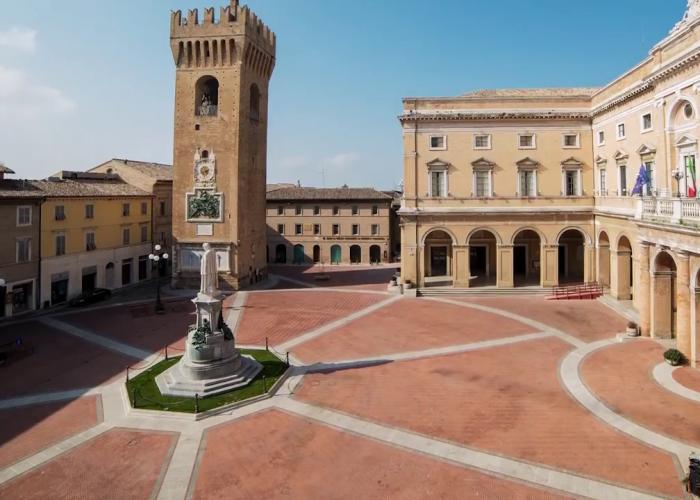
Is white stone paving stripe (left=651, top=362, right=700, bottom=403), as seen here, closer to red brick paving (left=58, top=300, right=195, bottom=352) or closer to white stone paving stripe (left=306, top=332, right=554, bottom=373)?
white stone paving stripe (left=306, top=332, right=554, bottom=373)

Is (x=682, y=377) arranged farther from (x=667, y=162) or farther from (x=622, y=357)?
(x=667, y=162)

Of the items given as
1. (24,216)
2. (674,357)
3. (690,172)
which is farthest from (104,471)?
Result: (690,172)

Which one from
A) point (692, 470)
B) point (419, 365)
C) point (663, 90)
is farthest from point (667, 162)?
point (692, 470)

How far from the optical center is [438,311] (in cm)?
3294

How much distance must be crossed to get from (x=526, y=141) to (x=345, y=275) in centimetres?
2293

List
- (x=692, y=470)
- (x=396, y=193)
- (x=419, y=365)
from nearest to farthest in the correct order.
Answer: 1. (x=692, y=470)
2. (x=419, y=365)
3. (x=396, y=193)

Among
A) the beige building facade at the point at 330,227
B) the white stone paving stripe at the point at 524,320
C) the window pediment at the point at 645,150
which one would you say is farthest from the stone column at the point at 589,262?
the beige building facade at the point at 330,227

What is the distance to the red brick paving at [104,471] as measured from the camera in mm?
12383

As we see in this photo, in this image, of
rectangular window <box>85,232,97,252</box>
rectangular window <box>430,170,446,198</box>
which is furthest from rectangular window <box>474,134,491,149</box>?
rectangular window <box>85,232,97,252</box>

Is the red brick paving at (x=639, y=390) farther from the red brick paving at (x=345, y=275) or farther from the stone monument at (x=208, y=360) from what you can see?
the red brick paving at (x=345, y=275)

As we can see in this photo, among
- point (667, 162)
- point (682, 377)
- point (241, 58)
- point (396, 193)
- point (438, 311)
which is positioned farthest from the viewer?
point (396, 193)

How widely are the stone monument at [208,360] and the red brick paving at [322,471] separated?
322 cm

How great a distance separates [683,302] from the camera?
2136cm

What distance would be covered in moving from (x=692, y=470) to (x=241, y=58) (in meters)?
41.8
